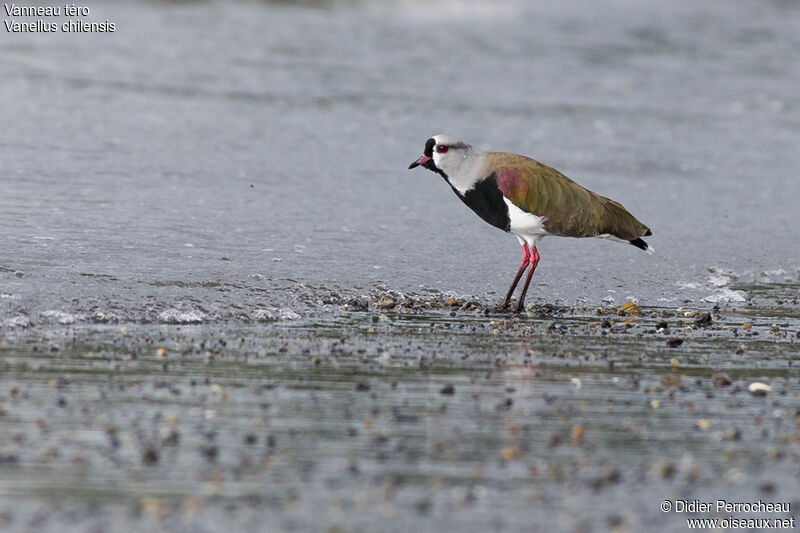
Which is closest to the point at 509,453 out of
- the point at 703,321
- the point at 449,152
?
the point at 703,321

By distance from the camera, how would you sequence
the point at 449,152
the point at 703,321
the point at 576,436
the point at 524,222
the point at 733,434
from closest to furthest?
the point at 576,436 → the point at 733,434 → the point at 703,321 → the point at 524,222 → the point at 449,152

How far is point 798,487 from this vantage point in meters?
4.96

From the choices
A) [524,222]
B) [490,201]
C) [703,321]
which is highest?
[490,201]

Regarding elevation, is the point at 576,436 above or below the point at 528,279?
below

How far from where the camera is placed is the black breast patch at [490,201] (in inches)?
375

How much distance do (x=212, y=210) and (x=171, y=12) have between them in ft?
A: 53.8

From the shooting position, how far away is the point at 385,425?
18.5 feet

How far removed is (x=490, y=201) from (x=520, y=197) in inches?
9.8

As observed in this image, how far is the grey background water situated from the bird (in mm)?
637

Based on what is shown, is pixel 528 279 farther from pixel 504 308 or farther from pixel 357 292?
pixel 357 292

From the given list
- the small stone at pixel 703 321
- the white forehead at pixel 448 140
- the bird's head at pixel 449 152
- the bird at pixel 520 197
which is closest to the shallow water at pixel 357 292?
the small stone at pixel 703 321

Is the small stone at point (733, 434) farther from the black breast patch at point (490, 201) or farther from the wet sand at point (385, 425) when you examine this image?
the black breast patch at point (490, 201)

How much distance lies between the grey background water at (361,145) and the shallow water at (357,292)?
0.20 ft

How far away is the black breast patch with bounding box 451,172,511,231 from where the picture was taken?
9.52 metres
